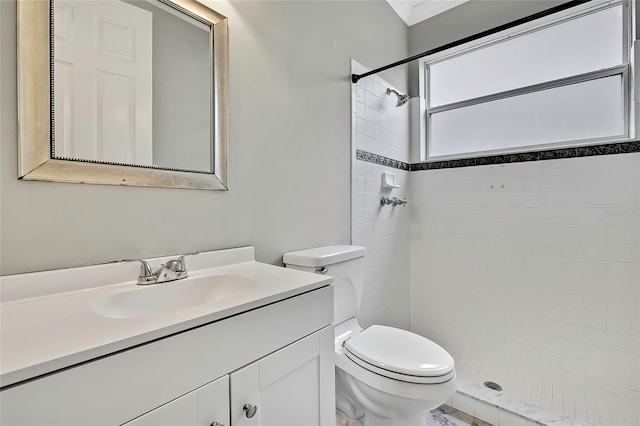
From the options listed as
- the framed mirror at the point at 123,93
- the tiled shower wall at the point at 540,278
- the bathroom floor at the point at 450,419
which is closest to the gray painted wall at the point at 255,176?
the framed mirror at the point at 123,93

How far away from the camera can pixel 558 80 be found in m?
1.88

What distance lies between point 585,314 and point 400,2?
243cm

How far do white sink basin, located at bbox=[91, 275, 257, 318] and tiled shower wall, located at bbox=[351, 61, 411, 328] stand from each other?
96 cm

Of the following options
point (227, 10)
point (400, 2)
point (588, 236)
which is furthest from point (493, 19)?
point (227, 10)

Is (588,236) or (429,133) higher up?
(429,133)

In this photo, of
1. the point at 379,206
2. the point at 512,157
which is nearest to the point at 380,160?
the point at 379,206

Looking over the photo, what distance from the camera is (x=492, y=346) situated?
6.66ft

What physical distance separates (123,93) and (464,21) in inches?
92.1

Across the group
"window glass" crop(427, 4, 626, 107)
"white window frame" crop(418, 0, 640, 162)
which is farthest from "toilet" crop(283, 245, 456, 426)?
"window glass" crop(427, 4, 626, 107)

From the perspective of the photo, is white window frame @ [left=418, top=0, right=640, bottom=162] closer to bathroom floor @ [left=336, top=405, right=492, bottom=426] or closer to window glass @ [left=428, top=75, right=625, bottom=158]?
window glass @ [left=428, top=75, right=625, bottom=158]

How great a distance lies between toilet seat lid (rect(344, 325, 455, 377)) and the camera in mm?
1188

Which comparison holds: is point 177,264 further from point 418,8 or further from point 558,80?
point 418,8

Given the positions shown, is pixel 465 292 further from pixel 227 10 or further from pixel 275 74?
pixel 227 10

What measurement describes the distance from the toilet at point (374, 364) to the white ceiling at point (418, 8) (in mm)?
1951
